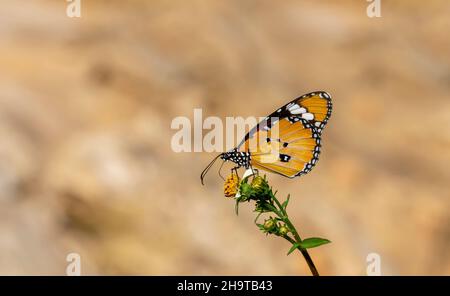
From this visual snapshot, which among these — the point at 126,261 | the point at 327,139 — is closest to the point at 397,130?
the point at 327,139

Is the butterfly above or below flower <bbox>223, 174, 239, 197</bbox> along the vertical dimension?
above

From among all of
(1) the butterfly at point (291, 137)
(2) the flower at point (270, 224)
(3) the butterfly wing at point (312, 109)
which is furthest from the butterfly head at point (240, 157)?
(2) the flower at point (270, 224)

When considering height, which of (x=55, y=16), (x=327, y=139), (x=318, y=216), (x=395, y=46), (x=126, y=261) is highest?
(x=55, y=16)

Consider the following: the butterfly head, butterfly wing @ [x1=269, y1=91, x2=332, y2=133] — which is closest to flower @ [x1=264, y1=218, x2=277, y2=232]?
the butterfly head

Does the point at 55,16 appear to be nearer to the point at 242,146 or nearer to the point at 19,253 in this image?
the point at 19,253

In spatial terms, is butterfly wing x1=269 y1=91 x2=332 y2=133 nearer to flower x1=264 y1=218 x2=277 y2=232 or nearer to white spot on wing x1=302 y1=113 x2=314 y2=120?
white spot on wing x1=302 y1=113 x2=314 y2=120

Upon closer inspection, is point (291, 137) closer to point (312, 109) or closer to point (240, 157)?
point (312, 109)

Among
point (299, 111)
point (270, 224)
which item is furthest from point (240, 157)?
point (270, 224)

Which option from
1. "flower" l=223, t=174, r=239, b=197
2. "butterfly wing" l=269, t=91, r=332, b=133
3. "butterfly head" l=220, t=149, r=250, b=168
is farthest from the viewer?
"butterfly wing" l=269, t=91, r=332, b=133
